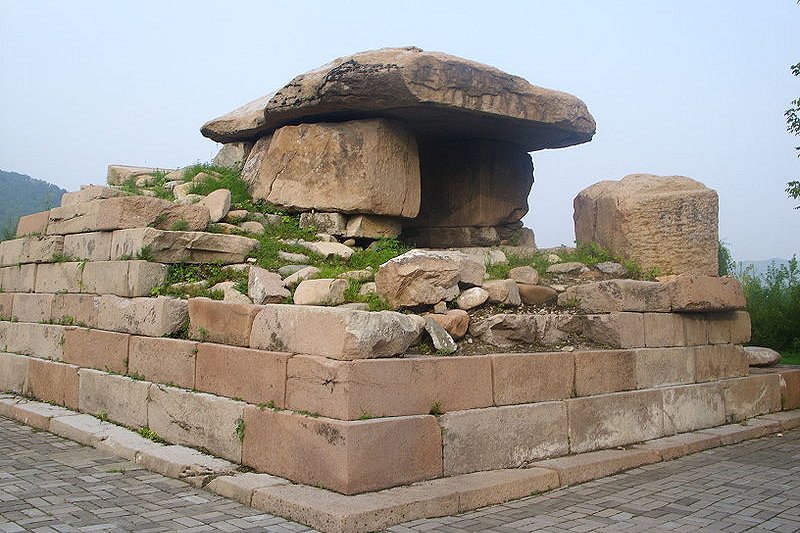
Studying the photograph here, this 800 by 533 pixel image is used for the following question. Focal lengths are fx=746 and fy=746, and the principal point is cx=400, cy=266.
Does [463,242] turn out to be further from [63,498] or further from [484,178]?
[63,498]

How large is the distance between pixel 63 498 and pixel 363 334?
248 cm

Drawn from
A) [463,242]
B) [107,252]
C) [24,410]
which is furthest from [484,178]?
[24,410]

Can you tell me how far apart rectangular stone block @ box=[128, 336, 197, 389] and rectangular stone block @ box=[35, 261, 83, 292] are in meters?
1.69

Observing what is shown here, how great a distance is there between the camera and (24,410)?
846cm

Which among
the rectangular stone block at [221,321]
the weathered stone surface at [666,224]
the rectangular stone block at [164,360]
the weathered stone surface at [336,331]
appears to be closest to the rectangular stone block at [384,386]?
the weathered stone surface at [336,331]

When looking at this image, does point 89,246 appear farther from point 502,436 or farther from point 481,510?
point 481,510

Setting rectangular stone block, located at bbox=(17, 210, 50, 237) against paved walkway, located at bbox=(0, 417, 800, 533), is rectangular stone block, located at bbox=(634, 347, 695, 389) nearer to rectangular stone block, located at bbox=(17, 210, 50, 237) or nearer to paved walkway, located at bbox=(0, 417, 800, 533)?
paved walkway, located at bbox=(0, 417, 800, 533)

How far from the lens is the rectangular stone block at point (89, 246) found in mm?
8266

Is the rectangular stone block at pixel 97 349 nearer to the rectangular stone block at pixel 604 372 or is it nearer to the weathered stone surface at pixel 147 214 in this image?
the weathered stone surface at pixel 147 214

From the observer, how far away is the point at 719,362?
863cm

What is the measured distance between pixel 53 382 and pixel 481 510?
5777mm

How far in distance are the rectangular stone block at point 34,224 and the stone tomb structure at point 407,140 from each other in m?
2.40

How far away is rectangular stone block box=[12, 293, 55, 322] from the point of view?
928 centimetres

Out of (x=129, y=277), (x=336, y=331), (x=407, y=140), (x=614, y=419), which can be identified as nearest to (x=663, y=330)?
(x=614, y=419)
